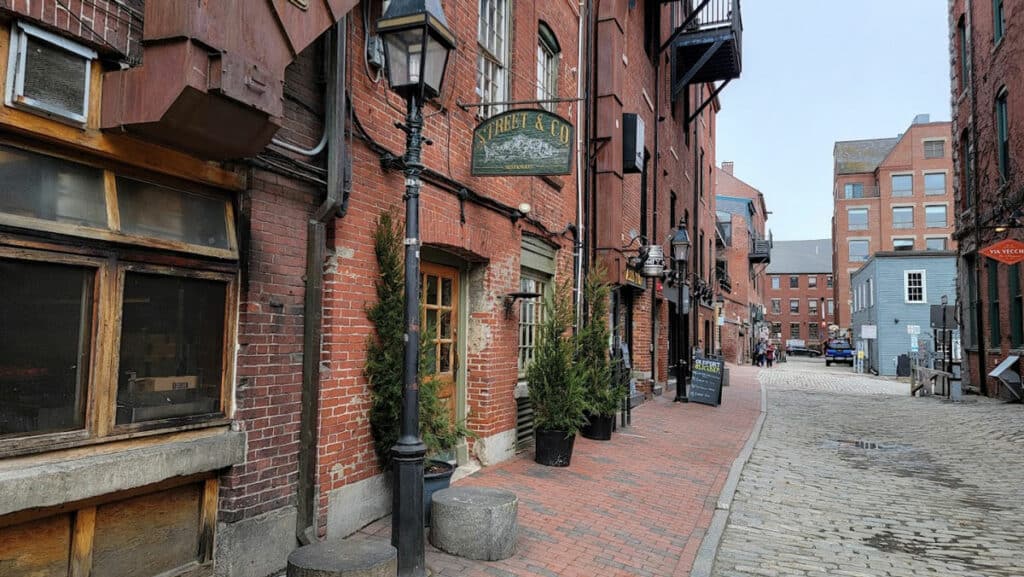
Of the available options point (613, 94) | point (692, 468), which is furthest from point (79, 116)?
point (613, 94)

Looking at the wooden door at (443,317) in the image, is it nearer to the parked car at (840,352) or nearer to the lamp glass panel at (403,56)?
the lamp glass panel at (403,56)

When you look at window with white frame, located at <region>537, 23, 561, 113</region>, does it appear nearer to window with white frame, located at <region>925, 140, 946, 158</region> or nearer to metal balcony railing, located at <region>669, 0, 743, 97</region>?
metal balcony railing, located at <region>669, 0, 743, 97</region>

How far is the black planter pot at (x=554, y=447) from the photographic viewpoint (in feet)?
24.5

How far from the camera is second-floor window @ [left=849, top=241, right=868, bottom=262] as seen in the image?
5616 cm

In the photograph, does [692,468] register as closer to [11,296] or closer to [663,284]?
[11,296]

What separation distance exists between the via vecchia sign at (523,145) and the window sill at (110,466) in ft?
11.4

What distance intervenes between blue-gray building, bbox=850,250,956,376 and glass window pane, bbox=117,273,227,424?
3646 centimetres

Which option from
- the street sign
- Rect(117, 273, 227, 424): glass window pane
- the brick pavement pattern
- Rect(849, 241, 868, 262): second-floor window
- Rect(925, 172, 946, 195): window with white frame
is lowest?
the brick pavement pattern

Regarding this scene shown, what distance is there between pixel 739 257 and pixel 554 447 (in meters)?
44.5

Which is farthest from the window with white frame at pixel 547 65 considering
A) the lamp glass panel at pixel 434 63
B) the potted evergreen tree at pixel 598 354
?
the lamp glass panel at pixel 434 63

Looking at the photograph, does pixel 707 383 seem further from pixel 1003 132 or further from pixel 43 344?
pixel 43 344

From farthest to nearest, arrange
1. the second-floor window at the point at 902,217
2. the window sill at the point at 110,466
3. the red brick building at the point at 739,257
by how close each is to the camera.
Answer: the second-floor window at the point at 902,217 → the red brick building at the point at 739,257 → the window sill at the point at 110,466

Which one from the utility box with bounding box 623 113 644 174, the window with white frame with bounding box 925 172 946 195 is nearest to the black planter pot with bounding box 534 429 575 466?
the utility box with bounding box 623 113 644 174

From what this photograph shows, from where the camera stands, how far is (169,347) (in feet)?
12.1
